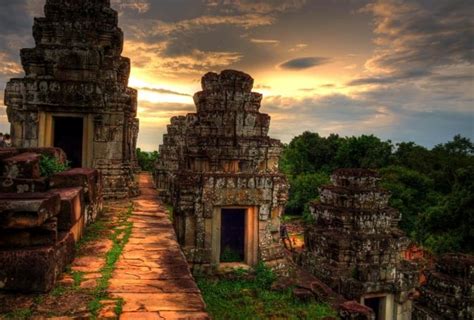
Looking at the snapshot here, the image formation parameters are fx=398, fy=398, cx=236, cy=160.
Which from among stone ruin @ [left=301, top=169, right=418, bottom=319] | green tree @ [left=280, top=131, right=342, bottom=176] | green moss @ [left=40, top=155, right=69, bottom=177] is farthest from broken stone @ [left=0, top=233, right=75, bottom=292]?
green tree @ [left=280, top=131, right=342, bottom=176]

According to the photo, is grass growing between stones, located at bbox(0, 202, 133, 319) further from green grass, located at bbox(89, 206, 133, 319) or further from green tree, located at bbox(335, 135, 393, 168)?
green tree, located at bbox(335, 135, 393, 168)

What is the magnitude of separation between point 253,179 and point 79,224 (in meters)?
Result: 5.14

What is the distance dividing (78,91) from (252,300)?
6593 millimetres

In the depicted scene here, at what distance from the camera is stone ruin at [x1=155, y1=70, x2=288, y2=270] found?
10.0 m

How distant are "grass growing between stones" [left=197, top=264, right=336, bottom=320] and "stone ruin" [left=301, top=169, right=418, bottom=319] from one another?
378cm

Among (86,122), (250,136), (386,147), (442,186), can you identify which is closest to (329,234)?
(250,136)

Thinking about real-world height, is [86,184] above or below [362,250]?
above

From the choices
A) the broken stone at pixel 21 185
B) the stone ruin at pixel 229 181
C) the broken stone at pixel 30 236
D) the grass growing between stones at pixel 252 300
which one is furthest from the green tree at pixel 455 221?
the broken stone at pixel 30 236

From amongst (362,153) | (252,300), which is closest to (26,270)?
(252,300)

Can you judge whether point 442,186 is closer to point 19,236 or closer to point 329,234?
point 329,234

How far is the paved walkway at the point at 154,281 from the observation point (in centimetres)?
345

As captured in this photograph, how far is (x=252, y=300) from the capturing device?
348 inches

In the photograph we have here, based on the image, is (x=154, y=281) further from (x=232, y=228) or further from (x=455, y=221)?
(x=455, y=221)

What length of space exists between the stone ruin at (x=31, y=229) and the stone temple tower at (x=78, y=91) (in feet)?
16.7
